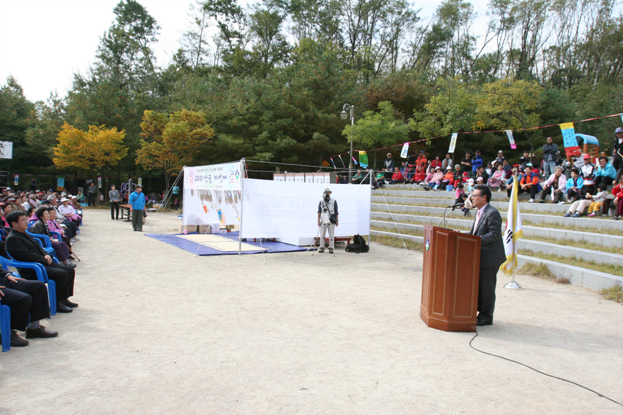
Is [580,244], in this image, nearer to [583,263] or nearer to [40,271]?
[583,263]

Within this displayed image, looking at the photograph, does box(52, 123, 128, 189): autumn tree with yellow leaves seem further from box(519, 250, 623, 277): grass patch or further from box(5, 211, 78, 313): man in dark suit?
box(519, 250, 623, 277): grass patch

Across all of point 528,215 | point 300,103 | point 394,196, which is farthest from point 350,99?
point 528,215

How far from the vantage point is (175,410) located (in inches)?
119

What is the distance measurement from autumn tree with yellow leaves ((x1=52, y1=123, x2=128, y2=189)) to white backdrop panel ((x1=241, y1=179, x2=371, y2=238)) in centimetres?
2382

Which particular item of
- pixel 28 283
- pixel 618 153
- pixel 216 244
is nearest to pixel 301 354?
pixel 28 283

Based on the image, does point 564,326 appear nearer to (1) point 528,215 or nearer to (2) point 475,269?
(2) point 475,269

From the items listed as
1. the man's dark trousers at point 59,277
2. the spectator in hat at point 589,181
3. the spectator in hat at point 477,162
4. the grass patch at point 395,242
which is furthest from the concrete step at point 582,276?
the spectator in hat at point 477,162

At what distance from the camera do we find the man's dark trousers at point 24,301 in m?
4.12

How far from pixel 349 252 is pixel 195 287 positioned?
18.8 ft

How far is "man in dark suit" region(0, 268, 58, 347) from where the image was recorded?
4.12 m

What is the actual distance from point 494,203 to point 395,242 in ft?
11.8

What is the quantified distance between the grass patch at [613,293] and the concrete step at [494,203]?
4571mm

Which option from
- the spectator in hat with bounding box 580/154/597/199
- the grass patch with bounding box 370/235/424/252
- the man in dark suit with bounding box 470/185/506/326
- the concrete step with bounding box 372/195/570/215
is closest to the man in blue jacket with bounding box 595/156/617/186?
the spectator in hat with bounding box 580/154/597/199

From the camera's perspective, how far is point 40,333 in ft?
14.7
